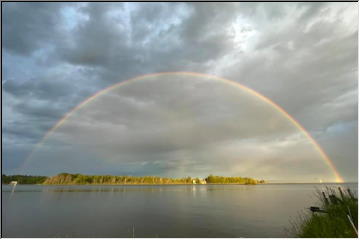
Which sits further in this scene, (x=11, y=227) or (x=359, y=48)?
(x=11, y=227)

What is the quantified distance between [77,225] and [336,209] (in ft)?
51.1

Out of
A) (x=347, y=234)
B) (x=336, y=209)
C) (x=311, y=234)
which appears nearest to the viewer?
(x=347, y=234)

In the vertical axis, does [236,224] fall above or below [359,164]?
below

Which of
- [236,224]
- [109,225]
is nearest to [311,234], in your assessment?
[236,224]

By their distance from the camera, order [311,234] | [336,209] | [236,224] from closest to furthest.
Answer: [311,234]
[336,209]
[236,224]

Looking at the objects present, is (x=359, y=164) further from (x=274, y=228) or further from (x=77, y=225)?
(x=77, y=225)

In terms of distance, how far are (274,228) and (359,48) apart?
42.7ft

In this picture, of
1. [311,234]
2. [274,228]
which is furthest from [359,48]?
[274,228]

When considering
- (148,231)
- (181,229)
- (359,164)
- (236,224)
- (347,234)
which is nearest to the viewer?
(359,164)

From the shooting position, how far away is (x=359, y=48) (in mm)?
6117

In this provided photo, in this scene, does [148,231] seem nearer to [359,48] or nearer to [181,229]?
[181,229]

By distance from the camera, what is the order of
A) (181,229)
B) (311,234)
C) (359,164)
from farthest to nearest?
(181,229)
(311,234)
(359,164)

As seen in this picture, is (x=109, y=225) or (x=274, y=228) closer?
(x=274, y=228)

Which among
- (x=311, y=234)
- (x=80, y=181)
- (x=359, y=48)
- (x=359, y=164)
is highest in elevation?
(x=359, y=48)
